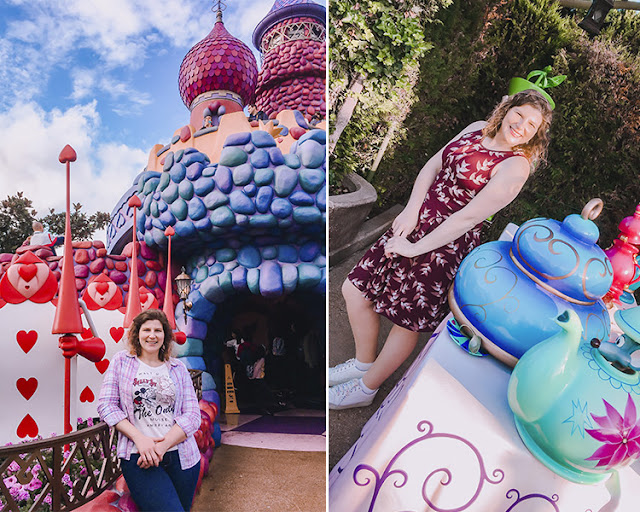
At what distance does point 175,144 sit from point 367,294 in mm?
2423

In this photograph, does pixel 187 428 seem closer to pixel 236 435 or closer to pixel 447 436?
pixel 447 436

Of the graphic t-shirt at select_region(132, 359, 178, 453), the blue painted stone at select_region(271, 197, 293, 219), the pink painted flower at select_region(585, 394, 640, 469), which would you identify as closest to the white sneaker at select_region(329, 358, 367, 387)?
the graphic t-shirt at select_region(132, 359, 178, 453)

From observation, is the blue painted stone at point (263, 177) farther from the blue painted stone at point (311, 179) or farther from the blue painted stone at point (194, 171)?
the blue painted stone at point (194, 171)

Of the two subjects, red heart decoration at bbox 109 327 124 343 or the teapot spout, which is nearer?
the teapot spout

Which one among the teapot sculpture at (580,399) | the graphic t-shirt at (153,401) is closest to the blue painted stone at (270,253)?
the graphic t-shirt at (153,401)

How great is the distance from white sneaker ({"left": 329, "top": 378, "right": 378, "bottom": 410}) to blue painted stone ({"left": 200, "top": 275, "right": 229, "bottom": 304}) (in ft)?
5.41

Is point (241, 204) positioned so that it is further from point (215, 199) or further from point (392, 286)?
point (392, 286)

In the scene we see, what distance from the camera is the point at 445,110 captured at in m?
2.50

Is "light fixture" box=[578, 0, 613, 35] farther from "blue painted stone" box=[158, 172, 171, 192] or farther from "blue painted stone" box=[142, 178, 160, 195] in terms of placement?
"blue painted stone" box=[142, 178, 160, 195]

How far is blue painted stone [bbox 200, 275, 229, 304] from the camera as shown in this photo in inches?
138

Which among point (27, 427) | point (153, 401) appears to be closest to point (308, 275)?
point (153, 401)

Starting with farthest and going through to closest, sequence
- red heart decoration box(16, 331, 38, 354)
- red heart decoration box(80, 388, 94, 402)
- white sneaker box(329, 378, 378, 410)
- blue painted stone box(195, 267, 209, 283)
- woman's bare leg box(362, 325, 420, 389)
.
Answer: blue painted stone box(195, 267, 209, 283)
red heart decoration box(80, 388, 94, 402)
red heart decoration box(16, 331, 38, 354)
white sneaker box(329, 378, 378, 410)
woman's bare leg box(362, 325, 420, 389)

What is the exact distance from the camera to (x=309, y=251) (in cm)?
344

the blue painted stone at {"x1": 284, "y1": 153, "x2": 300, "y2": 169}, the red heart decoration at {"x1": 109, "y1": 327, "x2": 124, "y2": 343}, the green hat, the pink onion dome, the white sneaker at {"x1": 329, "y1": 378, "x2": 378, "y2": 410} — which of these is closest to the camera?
the green hat
